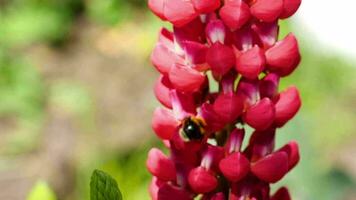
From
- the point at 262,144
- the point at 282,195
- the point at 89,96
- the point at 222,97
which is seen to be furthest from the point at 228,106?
the point at 89,96

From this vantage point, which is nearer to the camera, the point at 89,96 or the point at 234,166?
the point at 234,166

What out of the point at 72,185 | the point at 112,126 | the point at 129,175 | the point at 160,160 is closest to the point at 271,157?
the point at 160,160

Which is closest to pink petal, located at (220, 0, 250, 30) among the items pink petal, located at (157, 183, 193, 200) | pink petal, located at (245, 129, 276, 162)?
pink petal, located at (245, 129, 276, 162)

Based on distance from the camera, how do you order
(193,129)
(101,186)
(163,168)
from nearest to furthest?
(101,186)
(193,129)
(163,168)

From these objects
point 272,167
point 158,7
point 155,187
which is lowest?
point 155,187

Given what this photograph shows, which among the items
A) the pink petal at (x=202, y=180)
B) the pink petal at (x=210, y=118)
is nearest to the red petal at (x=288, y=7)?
the pink petal at (x=210, y=118)

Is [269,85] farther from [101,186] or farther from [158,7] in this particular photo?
[101,186]

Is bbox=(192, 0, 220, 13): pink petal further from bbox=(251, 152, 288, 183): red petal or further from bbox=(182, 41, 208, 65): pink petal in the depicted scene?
bbox=(251, 152, 288, 183): red petal

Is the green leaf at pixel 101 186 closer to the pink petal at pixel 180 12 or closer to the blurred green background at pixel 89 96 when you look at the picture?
the pink petal at pixel 180 12
